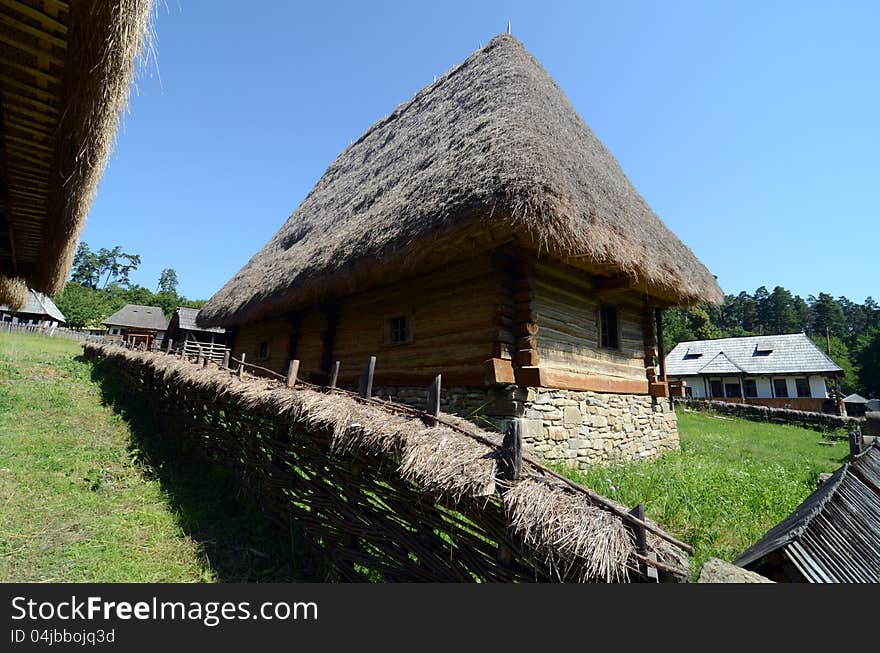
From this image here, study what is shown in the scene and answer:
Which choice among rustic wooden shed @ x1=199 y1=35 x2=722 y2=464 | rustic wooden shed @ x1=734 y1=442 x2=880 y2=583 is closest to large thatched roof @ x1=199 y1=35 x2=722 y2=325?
rustic wooden shed @ x1=199 y1=35 x2=722 y2=464

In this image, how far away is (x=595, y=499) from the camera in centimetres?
210

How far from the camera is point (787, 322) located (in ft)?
222

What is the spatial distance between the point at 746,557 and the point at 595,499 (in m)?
0.93

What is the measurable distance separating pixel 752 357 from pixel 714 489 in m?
31.6

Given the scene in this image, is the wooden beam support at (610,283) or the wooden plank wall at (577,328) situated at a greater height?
the wooden beam support at (610,283)

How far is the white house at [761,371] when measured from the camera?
91.2ft

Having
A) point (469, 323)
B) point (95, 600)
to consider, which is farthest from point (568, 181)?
point (95, 600)

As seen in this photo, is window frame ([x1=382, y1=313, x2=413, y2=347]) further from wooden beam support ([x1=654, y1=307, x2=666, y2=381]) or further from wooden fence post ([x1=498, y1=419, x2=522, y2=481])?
wooden beam support ([x1=654, y1=307, x2=666, y2=381])

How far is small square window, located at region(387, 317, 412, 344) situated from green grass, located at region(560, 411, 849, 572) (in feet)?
12.4

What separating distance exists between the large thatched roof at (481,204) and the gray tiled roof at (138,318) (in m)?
40.7

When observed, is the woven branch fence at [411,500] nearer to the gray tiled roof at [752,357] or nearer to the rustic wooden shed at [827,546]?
the rustic wooden shed at [827,546]

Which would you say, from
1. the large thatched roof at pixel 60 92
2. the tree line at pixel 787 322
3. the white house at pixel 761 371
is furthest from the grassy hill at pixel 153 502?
the tree line at pixel 787 322

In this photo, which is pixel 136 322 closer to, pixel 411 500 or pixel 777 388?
pixel 411 500

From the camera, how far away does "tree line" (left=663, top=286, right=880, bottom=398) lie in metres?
50.5
